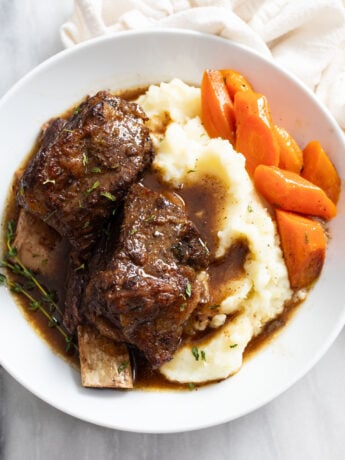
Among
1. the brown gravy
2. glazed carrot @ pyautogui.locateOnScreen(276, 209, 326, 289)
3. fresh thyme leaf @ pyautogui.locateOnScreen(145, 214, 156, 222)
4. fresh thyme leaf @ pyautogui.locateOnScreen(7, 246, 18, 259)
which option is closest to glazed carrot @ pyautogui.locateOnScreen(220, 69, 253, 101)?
the brown gravy

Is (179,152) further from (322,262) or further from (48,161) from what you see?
(322,262)

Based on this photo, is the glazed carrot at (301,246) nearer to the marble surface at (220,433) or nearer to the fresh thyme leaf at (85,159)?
the marble surface at (220,433)

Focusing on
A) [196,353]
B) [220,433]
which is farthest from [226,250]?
[220,433]

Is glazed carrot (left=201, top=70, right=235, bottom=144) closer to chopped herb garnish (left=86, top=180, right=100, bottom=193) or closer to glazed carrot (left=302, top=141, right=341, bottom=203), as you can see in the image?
glazed carrot (left=302, top=141, right=341, bottom=203)

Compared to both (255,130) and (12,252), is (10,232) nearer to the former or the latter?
(12,252)

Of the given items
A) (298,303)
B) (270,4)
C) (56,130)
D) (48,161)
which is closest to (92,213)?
(48,161)
